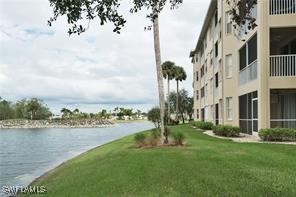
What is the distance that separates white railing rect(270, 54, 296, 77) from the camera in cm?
2372

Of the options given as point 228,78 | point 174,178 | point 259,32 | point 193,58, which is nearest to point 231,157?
point 174,178

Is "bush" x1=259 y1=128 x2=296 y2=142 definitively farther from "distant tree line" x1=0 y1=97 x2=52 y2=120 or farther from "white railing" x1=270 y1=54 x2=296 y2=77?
"distant tree line" x1=0 y1=97 x2=52 y2=120

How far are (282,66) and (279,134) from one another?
Result: 3543 millimetres

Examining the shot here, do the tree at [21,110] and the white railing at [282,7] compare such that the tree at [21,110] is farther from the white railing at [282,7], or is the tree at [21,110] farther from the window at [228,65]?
the white railing at [282,7]

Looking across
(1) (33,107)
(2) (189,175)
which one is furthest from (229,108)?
(1) (33,107)

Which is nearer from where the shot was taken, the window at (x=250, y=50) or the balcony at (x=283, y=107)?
the balcony at (x=283, y=107)

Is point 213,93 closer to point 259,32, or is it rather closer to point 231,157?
point 259,32

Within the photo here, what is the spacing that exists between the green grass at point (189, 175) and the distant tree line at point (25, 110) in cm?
13053

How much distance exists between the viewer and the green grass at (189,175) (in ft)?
36.8

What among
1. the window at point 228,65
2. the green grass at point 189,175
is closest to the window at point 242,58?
the window at point 228,65

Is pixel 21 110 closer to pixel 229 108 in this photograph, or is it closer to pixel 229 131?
pixel 229 108

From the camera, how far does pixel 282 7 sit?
23859 millimetres

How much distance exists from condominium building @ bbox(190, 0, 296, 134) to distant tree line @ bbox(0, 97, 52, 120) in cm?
11489

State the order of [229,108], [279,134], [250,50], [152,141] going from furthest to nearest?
[229,108] → [250,50] → [279,134] → [152,141]
